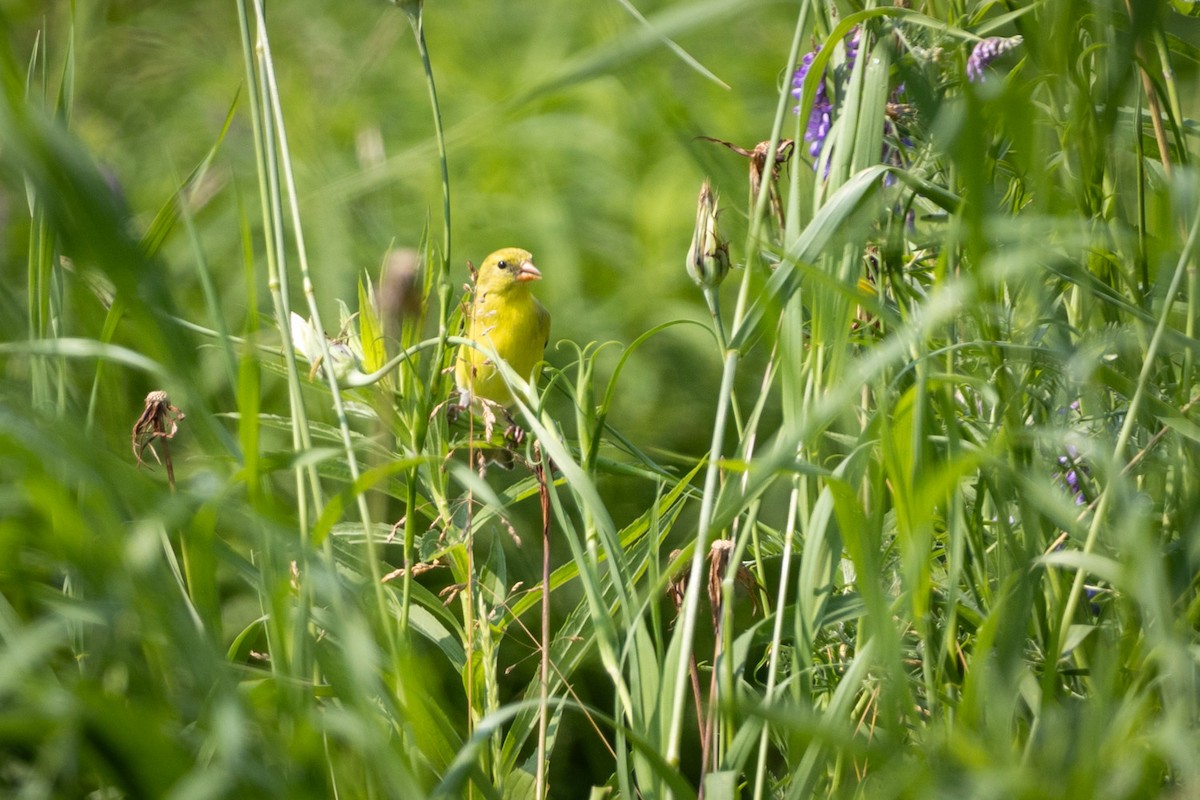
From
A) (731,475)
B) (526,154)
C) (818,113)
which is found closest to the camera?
(731,475)

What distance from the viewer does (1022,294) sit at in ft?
3.41

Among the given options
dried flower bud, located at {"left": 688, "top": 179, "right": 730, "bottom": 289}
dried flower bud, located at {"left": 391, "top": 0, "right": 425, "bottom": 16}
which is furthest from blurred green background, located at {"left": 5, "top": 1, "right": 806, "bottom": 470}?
dried flower bud, located at {"left": 688, "top": 179, "right": 730, "bottom": 289}

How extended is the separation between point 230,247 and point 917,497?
2.26 metres

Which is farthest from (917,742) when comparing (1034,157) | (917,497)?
(1034,157)

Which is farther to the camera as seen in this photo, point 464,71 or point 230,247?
point 464,71

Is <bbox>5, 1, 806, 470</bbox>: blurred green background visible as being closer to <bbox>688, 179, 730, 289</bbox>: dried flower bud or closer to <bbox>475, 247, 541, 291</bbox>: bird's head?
<bbox>475, 247, 541, 291</bbox>: bird's head

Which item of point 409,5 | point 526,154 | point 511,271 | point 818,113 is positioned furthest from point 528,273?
point 409,5

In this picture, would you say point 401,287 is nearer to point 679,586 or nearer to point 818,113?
point 679,586

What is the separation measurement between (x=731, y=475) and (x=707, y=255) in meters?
0.21

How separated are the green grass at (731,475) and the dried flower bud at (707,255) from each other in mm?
14

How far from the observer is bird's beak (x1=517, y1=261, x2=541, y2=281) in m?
2.54

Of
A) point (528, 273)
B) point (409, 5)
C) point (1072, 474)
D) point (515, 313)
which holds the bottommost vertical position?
point (515, 313)

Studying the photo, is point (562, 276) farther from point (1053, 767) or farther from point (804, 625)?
point (1053, 767)

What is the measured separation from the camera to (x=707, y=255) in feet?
3.55
